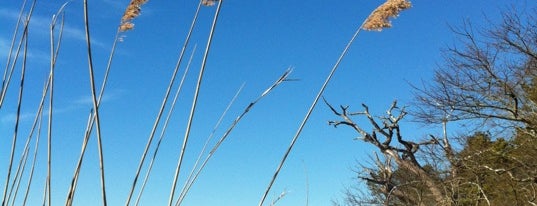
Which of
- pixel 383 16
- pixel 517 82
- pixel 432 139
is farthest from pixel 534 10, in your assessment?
pixel 383 16

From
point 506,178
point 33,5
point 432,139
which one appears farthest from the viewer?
point 432,139

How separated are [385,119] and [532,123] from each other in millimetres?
2522

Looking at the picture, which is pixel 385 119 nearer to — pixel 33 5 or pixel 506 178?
pixel 506 178

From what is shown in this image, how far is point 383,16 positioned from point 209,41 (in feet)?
1.87

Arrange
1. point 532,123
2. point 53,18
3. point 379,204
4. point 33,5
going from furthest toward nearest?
point 379,204, point 532,123, point 33,5, point 53,18

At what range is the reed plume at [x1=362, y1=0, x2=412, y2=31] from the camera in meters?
2.06

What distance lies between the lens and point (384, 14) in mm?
2090

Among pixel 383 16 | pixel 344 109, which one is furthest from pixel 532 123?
pixel 383 16

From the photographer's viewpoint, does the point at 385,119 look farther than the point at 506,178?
Yes

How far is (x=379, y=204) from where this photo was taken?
46.3ft

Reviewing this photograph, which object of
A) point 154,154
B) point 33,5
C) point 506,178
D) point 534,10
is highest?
point 534,10

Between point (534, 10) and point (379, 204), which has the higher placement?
point (534, 10)

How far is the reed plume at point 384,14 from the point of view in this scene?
2062 mm

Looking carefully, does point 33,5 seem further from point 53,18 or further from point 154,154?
point 154,154
